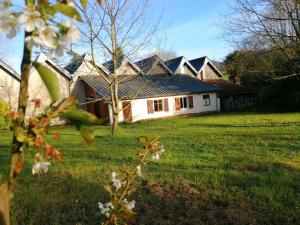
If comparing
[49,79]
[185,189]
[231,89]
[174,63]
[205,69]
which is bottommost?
[185,189]

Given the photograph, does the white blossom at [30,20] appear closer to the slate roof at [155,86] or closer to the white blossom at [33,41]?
the white blossom at [33,41]

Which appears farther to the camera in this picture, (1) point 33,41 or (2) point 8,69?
(2) point 8,69

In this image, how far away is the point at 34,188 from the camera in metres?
7.24

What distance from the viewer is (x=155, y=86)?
33.7 m

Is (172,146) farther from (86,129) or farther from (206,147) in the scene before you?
(86,129)

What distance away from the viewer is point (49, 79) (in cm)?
111

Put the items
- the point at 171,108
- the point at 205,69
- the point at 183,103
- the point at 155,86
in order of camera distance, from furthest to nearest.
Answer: the point at 205,69
the point at 183,103
the point at 155,86
the point at 171,108

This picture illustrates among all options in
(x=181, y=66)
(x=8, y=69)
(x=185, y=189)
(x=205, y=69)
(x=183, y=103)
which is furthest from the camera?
(x=205, y=69)

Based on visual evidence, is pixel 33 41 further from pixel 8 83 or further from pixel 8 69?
pixel 8 83

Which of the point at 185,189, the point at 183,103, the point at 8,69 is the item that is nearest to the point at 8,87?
the point at 8,69

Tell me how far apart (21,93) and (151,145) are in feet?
5.59

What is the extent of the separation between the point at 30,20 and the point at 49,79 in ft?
0.70

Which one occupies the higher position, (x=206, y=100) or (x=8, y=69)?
(x=8, y=69)

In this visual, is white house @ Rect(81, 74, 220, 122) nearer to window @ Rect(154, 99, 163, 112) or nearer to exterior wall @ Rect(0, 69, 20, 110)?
window @ Rect(154, 99, 163, 112)
